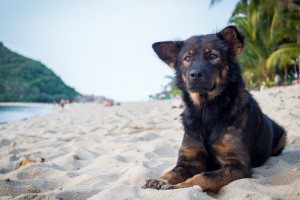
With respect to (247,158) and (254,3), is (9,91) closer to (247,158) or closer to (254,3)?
(254,3)

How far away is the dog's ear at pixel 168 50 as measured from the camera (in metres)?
3.53

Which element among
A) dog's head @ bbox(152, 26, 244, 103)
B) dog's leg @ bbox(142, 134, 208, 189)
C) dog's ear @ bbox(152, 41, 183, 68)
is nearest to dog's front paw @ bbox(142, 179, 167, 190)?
dog's leg @ bbox(142, 134, 208, 189)

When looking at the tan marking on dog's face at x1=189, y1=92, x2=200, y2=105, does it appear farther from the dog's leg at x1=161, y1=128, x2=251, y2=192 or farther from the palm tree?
the palm tree

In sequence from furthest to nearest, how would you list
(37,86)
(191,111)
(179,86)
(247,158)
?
(37,86) < (179,86) < (191,111) < (247,158)

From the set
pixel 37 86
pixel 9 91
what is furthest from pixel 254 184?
pixel 37 86

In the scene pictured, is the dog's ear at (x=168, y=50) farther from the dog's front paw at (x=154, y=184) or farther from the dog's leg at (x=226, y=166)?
the dog's front paw at (x=154, y=184)

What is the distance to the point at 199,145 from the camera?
9.31ft

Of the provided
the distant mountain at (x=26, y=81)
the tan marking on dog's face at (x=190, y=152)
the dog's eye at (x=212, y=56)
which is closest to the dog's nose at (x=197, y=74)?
the dog's eye at (x=212, y=56)

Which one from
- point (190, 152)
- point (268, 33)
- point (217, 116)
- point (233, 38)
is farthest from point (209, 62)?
point (268, 33)

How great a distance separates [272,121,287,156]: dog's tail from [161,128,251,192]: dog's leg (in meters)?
1.11

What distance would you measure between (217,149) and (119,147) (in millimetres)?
2187

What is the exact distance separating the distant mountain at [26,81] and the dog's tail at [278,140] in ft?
210

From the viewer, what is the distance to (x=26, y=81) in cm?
6994

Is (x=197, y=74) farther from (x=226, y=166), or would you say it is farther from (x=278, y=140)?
(x=278, y=140)
